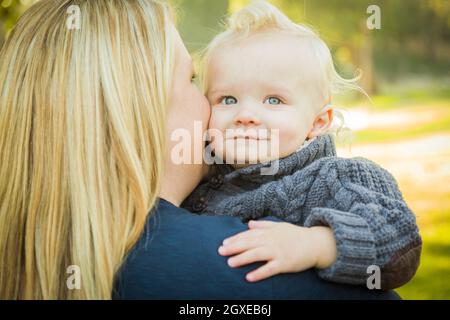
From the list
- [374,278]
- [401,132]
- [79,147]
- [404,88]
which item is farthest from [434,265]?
[404,88]

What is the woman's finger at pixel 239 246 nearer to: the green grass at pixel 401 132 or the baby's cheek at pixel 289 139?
the baby's cheek at pixel 289 139

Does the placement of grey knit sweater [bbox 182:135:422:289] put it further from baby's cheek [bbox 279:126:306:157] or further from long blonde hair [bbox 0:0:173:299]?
long blonde hair [bbox 0:0:173:299]

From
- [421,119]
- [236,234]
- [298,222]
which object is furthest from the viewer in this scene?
[421,119]

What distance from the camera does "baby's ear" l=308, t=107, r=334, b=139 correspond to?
208cm

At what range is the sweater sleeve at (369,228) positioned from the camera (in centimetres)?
153

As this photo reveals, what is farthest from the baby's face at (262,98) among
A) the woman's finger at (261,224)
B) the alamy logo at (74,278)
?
the alamy logo at (74,278)

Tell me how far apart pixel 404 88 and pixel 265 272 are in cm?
794

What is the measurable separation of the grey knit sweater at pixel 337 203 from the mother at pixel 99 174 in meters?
0.10

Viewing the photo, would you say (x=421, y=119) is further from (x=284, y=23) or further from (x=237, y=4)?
(x=284, y=23)
